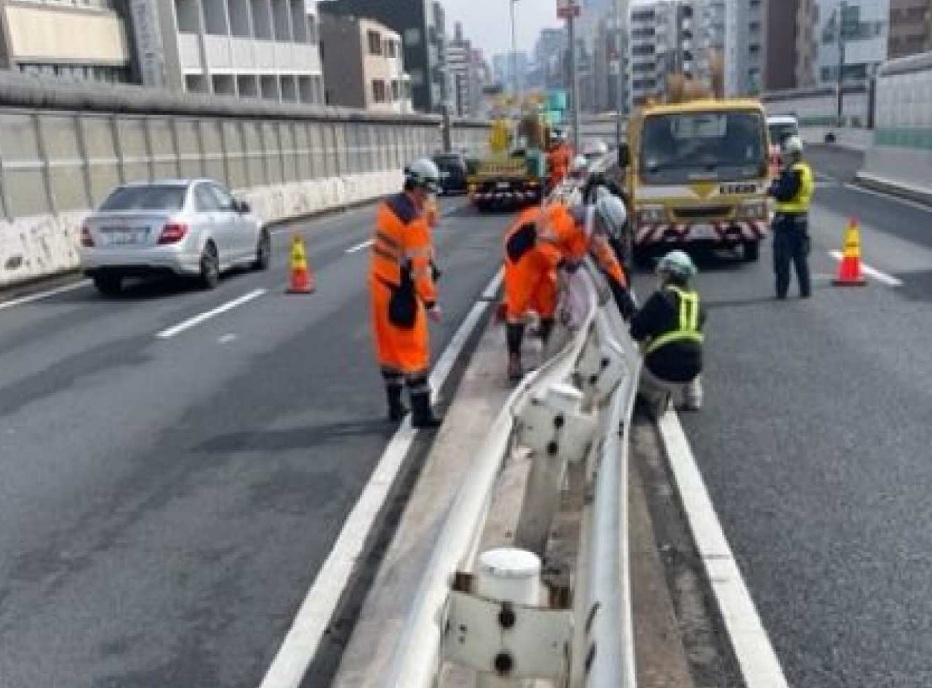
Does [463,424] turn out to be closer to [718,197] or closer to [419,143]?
[718,197]

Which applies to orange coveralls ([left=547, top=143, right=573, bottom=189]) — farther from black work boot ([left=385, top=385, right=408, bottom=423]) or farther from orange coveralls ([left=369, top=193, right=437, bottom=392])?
orange coveralls ([left=369, top=193, right=437, bottom=392])

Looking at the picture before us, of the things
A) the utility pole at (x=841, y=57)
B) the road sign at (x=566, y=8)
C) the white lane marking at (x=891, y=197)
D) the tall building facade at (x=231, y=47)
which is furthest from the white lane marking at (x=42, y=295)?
the utility pole at (x=841, y=57)

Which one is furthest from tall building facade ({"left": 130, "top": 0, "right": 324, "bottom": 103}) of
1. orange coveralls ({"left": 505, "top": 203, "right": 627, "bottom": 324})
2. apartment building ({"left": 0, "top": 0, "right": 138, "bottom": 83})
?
orange coveralls ({"left": 505, "top": 203, "right": 627, "bottom": 324})

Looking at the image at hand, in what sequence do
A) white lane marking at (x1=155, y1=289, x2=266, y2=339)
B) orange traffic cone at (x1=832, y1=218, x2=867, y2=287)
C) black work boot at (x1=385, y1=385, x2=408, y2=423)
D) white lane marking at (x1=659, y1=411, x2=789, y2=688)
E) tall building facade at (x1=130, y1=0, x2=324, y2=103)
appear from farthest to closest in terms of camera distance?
tall building facade at (x1=130, y1=0, x2=324, y2=103)
orange traffic cone at (x1=832, y1=218, x2=867, y2=287)
white lane marking at (x1=155, y1=289, x2=266, y2=339)
black work boot at (x1=385, y1=385, x2=408, y2=423)
white lane marking at (x1=659, y1=411, x2=789, y2=688)

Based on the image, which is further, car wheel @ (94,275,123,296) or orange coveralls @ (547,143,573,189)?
orange coveralls @ (547,143,573,189)

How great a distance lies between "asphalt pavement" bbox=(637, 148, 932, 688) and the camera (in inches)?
160

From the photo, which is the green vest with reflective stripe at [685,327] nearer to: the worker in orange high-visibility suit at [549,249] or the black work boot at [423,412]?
the worker in orange high-visibility suit at [549,249]

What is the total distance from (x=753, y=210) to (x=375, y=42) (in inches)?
2721

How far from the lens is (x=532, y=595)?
3098 millimetres

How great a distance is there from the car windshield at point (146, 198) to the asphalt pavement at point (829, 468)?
863 centimetres

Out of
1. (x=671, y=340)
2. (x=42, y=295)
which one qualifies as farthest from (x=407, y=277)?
(x=42, y=295)

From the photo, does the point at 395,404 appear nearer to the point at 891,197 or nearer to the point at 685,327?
the point at 685,327

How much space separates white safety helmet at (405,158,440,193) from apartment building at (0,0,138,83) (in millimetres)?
26885

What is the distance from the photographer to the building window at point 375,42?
253 ft
